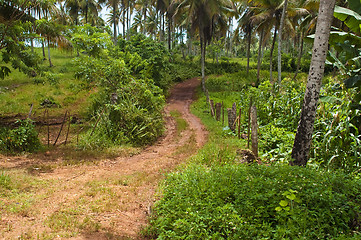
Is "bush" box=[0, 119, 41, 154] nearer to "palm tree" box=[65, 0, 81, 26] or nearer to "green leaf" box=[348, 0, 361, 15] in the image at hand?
"green leaf" box=[348, 0, 361, 15]

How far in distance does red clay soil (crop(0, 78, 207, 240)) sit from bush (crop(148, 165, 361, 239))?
24.9 inches

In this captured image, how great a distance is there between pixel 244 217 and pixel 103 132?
279 inches

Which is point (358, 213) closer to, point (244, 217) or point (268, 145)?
point (244, 217)

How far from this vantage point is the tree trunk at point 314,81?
16.0ft

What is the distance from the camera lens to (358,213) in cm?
366

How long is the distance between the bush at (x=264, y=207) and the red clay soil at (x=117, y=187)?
0.63 m

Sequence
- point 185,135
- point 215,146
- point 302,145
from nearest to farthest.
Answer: point 302,145 → point 215,146 → point 185,135

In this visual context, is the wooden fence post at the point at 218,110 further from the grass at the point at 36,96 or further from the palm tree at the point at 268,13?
the palm tree at the point at 268,13

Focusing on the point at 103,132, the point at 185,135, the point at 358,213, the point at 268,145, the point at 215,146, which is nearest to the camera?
the point at 358,213

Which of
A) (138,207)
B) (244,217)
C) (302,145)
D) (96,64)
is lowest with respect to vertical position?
(138,207)

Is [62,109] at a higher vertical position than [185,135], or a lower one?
higher

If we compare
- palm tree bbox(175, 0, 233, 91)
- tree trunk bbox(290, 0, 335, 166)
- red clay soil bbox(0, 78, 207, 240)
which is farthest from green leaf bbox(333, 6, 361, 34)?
palm tree bbox(175, 0, 233, 91)

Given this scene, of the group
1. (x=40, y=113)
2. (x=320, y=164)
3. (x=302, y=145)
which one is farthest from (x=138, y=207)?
(x=40, y=113)

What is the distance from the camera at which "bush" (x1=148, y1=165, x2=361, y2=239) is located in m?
3.51
